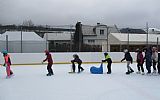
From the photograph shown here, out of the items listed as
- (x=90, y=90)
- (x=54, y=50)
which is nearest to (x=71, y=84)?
(x=90, y=90)

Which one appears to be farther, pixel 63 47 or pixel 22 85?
pixel 63 47

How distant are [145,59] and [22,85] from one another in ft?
17.5

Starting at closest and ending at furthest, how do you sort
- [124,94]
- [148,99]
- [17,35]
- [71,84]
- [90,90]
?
[148,99], [124,94], [90,90], [71,84], [17,35]

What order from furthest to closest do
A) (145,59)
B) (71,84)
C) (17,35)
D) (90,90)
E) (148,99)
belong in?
1. (17,35)
2. (145,59)
3. (71,84)
4. (90,90)
5. (148,99)

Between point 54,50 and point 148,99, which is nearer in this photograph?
point 148,99

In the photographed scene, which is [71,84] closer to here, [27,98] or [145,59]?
[27,98]

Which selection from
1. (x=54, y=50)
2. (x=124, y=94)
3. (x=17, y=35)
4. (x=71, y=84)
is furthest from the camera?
(x=17, y=35)

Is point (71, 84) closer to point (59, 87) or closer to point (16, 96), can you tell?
point (59, 87)

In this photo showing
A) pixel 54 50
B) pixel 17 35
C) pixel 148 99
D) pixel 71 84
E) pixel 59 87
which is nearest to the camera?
pixel 148 99

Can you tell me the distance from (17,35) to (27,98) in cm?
1918

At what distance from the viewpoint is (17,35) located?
993 inches

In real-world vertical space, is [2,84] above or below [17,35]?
below

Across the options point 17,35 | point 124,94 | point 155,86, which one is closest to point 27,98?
point 124,94

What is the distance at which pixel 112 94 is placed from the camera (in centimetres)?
723
